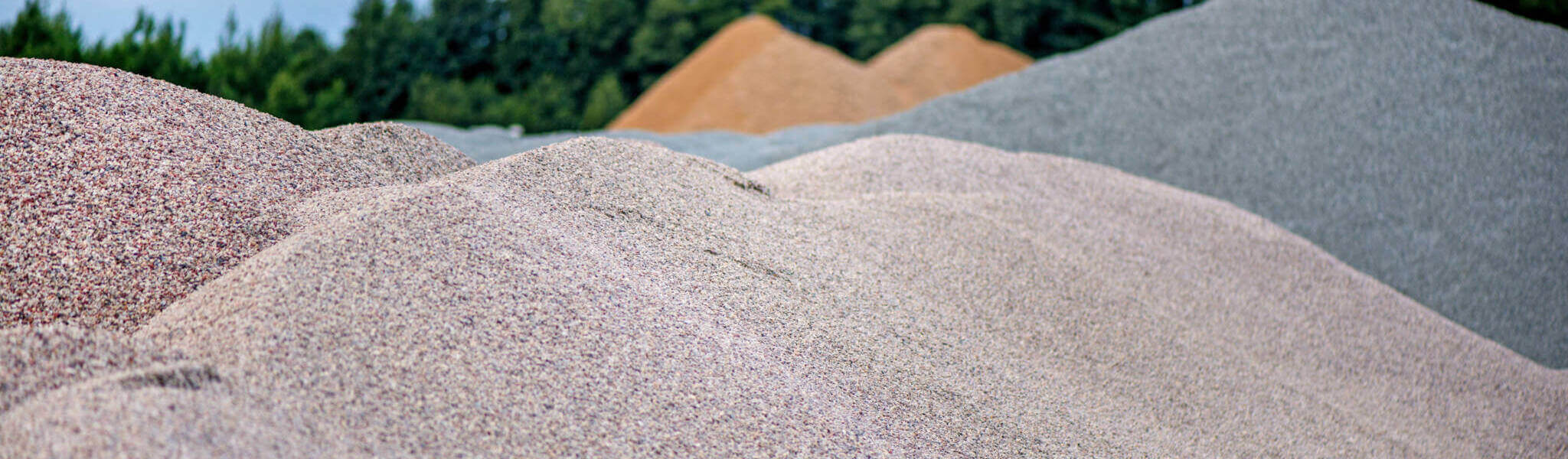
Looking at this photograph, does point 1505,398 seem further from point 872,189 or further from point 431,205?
point 431,205

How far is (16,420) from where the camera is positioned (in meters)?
1.45

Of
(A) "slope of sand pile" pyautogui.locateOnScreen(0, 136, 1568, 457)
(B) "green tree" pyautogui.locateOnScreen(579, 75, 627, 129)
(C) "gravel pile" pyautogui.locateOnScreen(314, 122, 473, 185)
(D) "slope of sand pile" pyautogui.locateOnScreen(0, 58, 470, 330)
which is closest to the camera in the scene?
(A) "slope of sand pile" pyautogui.locateOnScreen(0, 136, 1568, 457)

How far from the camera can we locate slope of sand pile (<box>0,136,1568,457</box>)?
5.59ft

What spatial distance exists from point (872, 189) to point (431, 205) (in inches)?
77.9

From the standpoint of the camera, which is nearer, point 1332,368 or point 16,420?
point 16,420

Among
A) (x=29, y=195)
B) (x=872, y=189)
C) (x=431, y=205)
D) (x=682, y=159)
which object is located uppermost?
(x=29, y=195)

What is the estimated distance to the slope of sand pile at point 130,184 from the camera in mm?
2078

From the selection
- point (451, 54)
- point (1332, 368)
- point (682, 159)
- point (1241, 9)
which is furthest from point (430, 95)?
point (1332, 368)

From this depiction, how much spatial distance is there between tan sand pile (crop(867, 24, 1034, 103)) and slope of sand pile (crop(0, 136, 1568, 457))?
9.18 m

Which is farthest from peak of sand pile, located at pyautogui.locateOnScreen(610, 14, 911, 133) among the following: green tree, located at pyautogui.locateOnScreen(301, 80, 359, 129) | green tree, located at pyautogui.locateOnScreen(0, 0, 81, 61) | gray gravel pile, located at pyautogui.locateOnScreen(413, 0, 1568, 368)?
green tree, located at pyautogui.locateOnScreen(0, 0, 81, 61)

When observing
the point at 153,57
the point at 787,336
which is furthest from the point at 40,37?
the point at 787,336

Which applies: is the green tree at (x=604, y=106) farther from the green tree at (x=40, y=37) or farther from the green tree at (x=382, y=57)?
the green tree at (x=40, y=37)

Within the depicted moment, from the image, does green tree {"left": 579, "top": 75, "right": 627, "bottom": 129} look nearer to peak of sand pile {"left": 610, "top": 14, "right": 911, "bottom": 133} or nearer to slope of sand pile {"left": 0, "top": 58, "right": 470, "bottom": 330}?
peak of sand pile {"left": 610, "top": 14, "right": 911, "bottom": 133}

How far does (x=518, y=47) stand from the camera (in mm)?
19234
